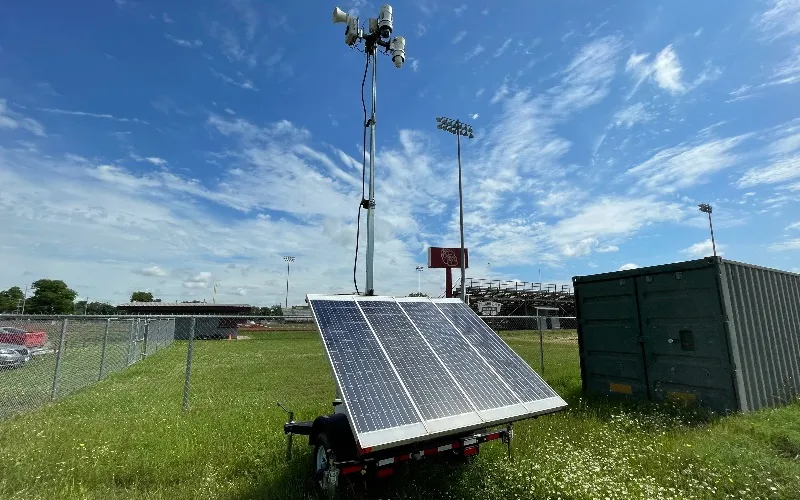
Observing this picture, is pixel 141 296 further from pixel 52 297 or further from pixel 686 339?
pixel 686 339

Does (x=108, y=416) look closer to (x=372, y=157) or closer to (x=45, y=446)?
(x=45, y=446)

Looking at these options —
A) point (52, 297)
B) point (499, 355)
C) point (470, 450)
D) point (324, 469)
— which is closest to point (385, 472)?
point (324, 469)

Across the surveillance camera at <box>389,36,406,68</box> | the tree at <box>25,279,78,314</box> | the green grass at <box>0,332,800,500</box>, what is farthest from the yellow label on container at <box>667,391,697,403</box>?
the tree at <box>25,279,78,314</box>

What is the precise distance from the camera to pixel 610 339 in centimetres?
914

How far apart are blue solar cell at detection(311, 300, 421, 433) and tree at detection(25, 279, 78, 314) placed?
122 metres

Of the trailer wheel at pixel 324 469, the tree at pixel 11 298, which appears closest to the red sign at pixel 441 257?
the trailer wheel at pixel 324 469

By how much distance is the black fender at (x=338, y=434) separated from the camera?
422 cm

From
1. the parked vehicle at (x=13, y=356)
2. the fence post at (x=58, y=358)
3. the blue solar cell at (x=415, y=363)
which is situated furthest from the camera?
the fence post at (x=58, y=358)

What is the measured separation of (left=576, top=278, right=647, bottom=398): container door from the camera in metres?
8.64

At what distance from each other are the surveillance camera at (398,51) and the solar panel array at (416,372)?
11.8 ft

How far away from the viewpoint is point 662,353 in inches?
320

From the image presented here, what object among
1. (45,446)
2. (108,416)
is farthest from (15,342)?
(45,446)

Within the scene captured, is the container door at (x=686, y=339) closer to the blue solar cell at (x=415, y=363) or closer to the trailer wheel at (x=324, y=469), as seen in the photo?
the blue solar cell at (x=415, y=363)

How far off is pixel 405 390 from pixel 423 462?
6.56 ft
